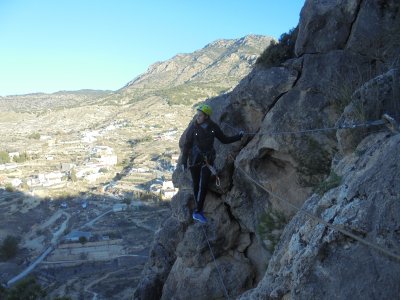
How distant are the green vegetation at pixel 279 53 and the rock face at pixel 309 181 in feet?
3.59

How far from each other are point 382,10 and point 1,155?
102483mm

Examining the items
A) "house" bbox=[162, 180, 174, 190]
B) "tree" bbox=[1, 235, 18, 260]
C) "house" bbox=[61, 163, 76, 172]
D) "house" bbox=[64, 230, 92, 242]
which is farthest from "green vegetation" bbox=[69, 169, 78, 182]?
"tree" bbox=[1, 235, 18, 260]

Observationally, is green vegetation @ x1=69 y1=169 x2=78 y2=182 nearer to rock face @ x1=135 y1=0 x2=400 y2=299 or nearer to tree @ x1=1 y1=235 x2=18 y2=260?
tree @ x1=1 y1=235 x2=18 y2=260

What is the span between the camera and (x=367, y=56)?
8.94 metres

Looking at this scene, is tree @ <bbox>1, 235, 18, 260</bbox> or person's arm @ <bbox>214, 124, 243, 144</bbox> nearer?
person's arm @ <bbox>214, 124, 243, 144</bbox>

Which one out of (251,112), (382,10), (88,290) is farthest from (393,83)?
(88,290)

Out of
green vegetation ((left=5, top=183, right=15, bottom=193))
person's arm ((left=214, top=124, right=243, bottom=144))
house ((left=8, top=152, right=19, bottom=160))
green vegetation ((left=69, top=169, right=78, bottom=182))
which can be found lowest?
green vegetation ((left=69, top=169, right=78, bottom=182))

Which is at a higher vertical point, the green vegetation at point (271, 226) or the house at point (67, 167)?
the green vegetation at point (271, 226)

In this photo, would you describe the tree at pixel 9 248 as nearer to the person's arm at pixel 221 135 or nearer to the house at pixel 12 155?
the person's arm at pixel 221 135

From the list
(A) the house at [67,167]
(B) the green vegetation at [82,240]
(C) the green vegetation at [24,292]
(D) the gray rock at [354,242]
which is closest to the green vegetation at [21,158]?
(A) the house at [67,167]

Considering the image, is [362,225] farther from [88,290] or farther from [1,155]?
[1,155]

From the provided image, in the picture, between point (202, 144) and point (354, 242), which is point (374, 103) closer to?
point (354, 242)

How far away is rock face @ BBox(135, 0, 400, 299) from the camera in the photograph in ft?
12.5

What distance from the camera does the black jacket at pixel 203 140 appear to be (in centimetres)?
975
